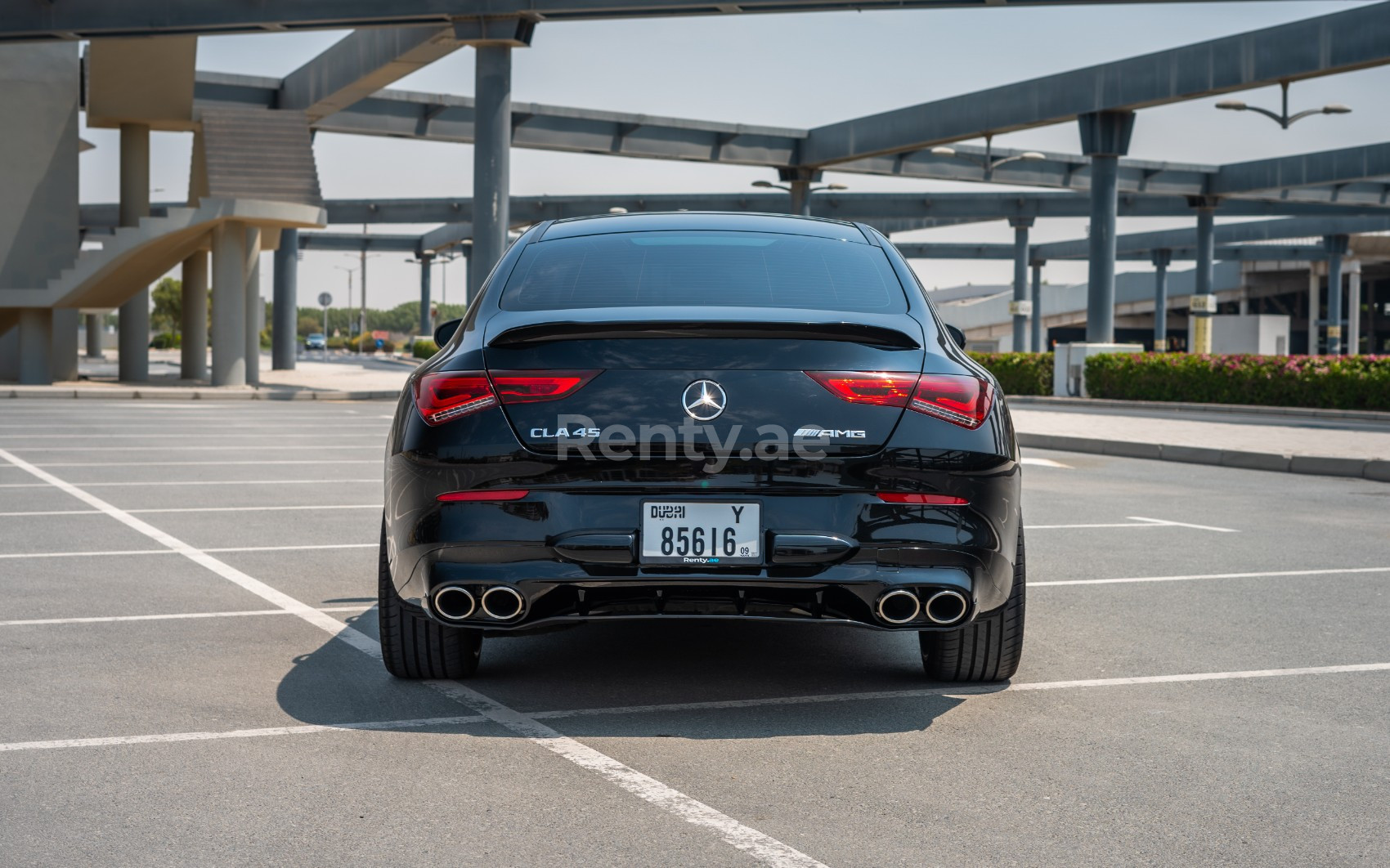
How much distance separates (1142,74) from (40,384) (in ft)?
74.0

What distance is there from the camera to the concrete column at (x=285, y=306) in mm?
45281

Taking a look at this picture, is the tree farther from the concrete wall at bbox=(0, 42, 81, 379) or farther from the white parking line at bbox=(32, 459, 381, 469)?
the white parking line at bbox=(32, 459, 381, 469)

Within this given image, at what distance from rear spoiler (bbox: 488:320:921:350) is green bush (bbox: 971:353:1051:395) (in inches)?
1160

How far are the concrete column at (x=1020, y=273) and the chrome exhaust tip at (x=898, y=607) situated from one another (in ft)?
170

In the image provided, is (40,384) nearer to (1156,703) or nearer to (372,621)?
(372,621)

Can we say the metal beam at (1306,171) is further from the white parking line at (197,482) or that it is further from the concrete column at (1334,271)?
the white parking line at (197,482)

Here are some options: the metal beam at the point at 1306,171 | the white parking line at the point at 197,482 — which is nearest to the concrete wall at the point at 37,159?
the white parking line at the point at 197,482

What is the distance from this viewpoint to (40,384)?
94.6ft

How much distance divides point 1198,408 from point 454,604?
25.6 meters

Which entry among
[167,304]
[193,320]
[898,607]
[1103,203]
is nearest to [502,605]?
[898,607]

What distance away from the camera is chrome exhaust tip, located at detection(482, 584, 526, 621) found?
450 centimetres

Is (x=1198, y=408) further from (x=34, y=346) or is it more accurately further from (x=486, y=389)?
(x=486, y=389)

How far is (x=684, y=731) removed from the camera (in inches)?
177

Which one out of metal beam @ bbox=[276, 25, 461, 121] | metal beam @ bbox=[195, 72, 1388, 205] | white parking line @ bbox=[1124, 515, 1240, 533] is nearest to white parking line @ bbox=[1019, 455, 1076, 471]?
white parking line @ bbox=[1124, 515, 1240, 533]
